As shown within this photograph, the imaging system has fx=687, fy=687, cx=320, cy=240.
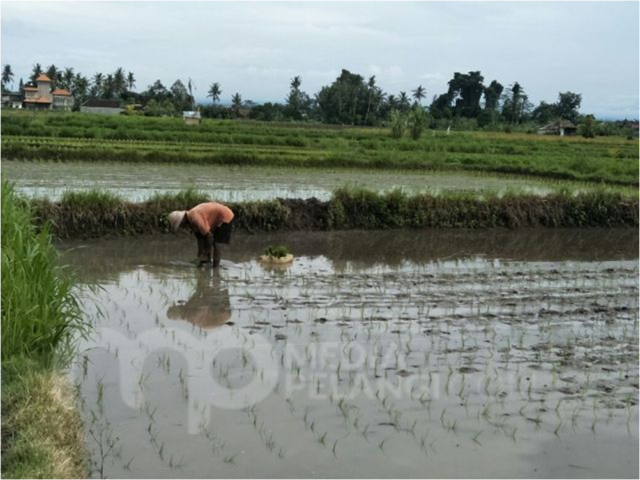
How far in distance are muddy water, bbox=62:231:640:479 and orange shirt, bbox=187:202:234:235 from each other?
0.54m

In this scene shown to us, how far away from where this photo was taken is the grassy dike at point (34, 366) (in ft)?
9.94

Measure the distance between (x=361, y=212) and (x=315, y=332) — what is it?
6.08 meters

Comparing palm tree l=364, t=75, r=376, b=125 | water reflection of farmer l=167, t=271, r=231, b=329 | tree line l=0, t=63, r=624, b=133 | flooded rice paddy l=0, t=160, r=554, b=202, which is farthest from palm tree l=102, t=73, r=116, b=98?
water reflection of farmer l=167, t=271, r=231, b=329

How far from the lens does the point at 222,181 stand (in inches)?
558

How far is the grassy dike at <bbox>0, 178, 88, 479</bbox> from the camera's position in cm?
303

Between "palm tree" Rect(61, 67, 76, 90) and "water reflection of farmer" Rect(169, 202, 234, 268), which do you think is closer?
"water reflection of farmer" Rect(169, 202, 234, 268)

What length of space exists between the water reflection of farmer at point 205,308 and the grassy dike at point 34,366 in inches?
49.1

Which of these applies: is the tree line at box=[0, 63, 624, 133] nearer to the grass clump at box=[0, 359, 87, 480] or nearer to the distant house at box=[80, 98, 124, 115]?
the distant house at box=[80, 98, 124, 115]

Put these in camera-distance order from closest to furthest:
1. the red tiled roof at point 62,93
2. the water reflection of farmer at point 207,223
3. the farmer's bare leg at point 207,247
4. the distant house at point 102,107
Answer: the water reflection of farmer at point 207,223 < the farmer's bare leg at point 207,247 < the distant house at point 102,107 < the red tiled roof at point 62,93

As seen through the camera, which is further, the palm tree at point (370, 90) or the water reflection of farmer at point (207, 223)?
the palm tree at point (370, 90)

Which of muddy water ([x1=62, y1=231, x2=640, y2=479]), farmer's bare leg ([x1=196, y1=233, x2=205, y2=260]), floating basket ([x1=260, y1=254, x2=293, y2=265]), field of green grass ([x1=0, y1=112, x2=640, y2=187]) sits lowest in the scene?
muddy water ([x1=62, y1=231, x2=640, y2=479])

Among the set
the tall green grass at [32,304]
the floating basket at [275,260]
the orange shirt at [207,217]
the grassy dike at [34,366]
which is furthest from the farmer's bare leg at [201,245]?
the tall green grass at [32,304]

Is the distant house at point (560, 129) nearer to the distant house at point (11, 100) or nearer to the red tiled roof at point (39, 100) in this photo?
the red tiled roof at point (39, 100)

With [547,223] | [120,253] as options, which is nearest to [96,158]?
[120,253]
